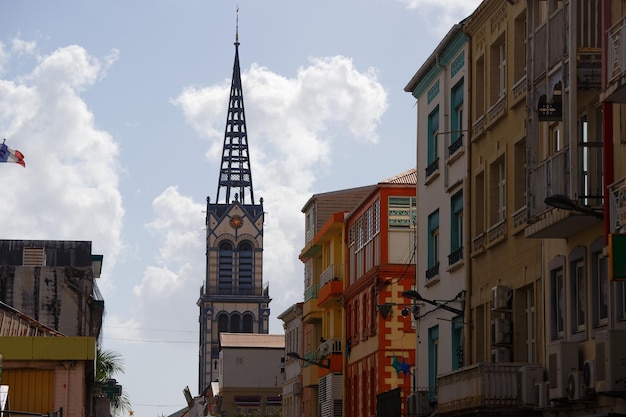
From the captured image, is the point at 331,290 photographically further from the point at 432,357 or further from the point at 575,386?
the point at 575,386

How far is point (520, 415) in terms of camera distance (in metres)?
27.4

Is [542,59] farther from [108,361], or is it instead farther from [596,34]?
[108,361]

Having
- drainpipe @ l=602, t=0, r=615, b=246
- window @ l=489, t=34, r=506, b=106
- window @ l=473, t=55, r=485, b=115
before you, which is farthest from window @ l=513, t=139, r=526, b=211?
drainpipe @ l=602, t=0, r=615, b=246

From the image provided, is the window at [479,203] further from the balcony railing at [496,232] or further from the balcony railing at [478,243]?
the balcony railing at [496,232]

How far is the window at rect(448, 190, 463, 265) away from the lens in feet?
113

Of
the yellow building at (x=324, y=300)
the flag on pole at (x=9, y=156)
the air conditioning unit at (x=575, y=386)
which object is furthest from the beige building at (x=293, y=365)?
the air conditioning unit at (x=575, y=386)

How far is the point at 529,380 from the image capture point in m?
26.3

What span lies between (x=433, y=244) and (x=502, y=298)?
354 inches

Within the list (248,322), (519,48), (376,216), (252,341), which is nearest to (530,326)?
(519,48)

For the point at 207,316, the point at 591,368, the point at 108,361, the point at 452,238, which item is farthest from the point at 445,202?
the point at 207,316

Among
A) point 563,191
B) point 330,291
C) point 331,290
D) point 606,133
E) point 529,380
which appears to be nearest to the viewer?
point 606,133

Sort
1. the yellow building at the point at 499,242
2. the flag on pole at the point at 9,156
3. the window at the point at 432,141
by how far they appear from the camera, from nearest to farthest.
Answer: the yellow building at the point at 499,242 < the window at the point at 432,141 < the flag on pole at the point at 9,156

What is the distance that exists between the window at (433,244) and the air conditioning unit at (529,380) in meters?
10.4

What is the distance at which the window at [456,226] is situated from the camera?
3431 cm
